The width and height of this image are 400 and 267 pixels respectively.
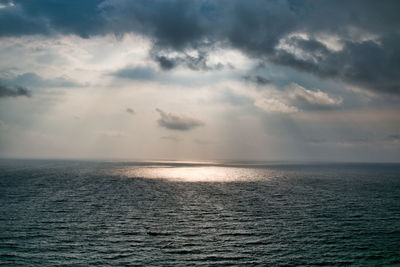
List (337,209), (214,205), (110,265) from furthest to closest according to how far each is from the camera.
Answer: (214,205) → (337,209) → (110,265)

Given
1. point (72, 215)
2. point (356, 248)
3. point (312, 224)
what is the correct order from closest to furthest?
point (356, 248) → point (312, 224) → point (72, 215)

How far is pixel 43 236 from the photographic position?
41.2 metres

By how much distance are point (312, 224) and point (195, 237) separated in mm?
22965

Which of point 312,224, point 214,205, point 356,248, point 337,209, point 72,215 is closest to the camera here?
point 356,248

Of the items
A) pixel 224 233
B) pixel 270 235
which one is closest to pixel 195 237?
pixel 224 233

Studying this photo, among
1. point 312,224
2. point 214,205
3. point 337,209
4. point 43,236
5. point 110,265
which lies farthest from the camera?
point 214,205

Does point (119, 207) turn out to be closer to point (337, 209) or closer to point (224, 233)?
point (224, 233)

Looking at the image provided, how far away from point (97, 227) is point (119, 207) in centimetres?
1823

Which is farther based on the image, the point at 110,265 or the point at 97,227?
the point at 97,227

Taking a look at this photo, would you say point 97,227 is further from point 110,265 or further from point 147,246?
point 110,265

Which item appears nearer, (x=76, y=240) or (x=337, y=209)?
(x=76, y=240)

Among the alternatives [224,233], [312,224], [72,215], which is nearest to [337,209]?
[312,224]

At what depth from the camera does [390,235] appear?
43.3m

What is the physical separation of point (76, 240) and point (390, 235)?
48577mm
